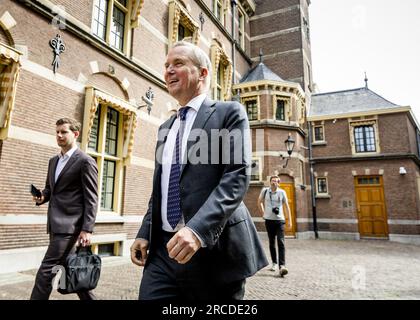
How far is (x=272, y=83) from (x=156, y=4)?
27.0 feet

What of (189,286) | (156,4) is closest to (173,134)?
(189,286)

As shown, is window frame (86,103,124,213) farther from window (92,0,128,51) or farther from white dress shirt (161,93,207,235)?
white dress shirt (161,93,207,235)

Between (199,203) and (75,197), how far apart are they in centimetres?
204

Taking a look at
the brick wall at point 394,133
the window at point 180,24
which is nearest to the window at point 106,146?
the window at point 180,24

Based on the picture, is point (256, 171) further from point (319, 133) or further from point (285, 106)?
point (319, 133)

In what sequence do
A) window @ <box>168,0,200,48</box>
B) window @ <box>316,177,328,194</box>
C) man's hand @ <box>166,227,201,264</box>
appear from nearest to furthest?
man's hand @ <box>166,227,201,264</box>
window @ <box>168,0,200,48</box>
window @ <box>316,177,328,194</box>

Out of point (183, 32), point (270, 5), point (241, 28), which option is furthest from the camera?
point (270, 5)

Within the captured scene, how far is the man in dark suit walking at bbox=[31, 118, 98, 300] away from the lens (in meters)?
2.79

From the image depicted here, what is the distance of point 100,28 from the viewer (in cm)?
802

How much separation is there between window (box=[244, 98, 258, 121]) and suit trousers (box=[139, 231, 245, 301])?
1535cm

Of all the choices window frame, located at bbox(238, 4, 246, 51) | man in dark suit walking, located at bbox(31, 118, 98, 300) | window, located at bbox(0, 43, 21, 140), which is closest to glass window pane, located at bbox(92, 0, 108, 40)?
window, located at bbox(0, 43, 21, 140)

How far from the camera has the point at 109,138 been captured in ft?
26.6

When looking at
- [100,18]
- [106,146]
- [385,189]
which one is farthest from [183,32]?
[385,189]
